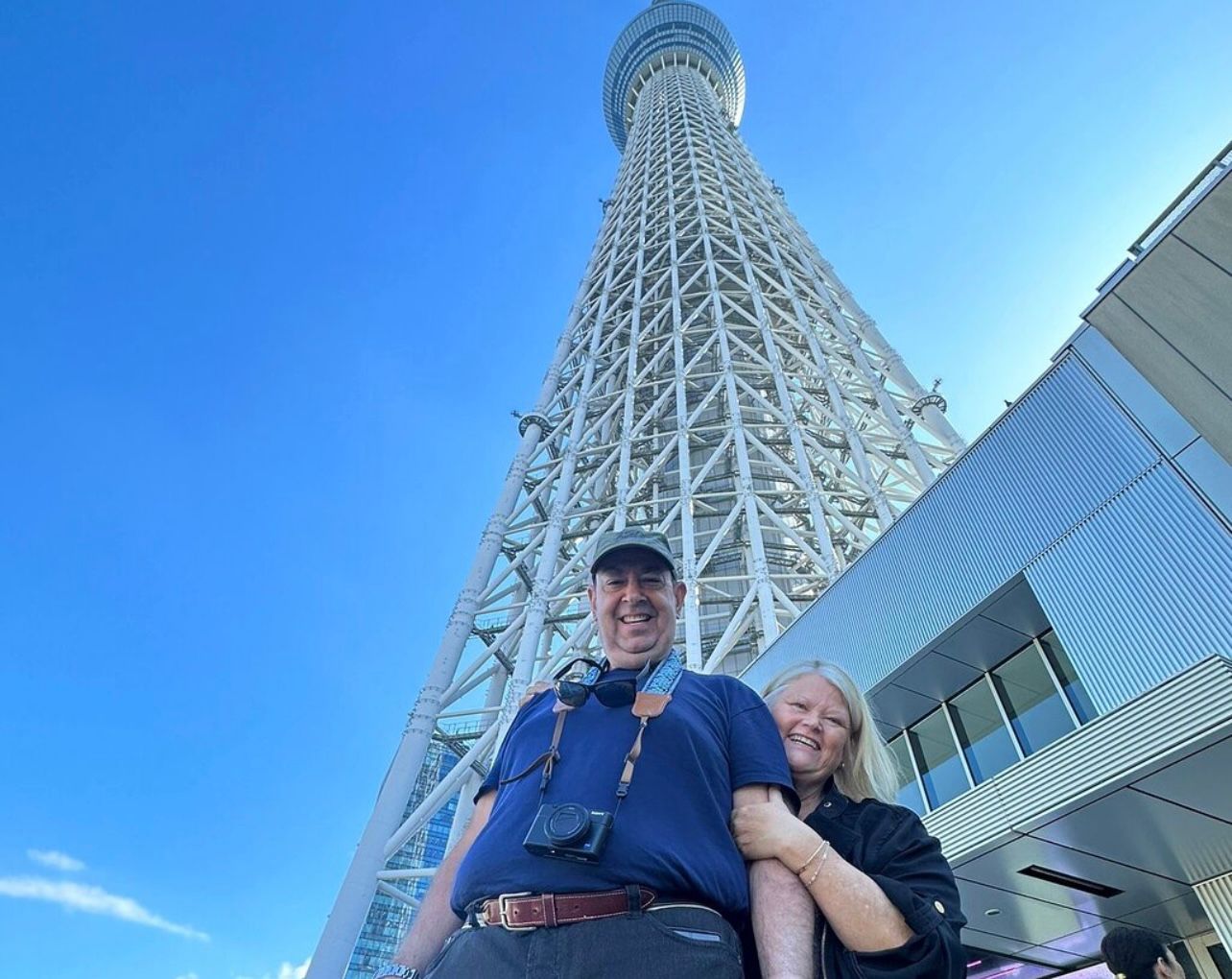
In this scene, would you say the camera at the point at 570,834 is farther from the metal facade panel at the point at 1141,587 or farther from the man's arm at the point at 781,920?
the metal facade panel at the point at 1141,587

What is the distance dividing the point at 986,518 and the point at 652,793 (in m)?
8.08

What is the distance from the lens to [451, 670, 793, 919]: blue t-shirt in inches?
75.7

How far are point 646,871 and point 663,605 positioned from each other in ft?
3.07

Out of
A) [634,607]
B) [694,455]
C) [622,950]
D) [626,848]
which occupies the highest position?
[694,455]

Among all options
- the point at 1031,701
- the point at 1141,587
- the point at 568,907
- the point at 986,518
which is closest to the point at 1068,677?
the point at 1031,701

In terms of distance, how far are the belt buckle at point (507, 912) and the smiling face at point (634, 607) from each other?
0.86 meters

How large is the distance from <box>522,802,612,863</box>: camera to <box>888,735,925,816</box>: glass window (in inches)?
340

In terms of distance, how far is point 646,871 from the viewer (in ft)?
6.26

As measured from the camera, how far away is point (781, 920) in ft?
6.32

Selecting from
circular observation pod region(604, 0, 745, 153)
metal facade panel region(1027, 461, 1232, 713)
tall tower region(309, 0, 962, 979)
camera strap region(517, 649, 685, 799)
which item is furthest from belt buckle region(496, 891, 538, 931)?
circular observation pod region(604, 0, 745, 153)

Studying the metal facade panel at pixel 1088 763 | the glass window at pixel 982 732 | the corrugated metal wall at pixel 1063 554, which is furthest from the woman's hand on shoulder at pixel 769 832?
the glass window at pixel 982 732

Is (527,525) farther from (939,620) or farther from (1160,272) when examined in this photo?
(1160,272)

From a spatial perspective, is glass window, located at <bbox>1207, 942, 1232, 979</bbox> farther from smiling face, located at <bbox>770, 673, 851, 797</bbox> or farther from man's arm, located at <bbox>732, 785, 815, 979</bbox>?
man's arm, located at <bbox>732, 785, 815, 979</bbox>

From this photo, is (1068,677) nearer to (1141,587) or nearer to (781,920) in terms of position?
(1141,587)
